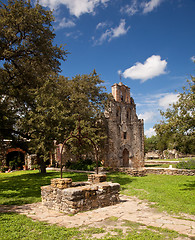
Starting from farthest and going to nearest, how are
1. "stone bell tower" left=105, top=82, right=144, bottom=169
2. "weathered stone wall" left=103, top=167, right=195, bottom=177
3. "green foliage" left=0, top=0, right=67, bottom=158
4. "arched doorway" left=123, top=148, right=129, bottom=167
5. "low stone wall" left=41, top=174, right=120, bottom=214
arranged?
"arched doorway" left=123, top=148, right=129, bottom=167 → "stone bell tower" left=105, top=82, right=144, bottom=169 → "weathered stone wall" left=103, top=167, right=195, bottom=177 → "green foliage" left=0, top=0, right=67, bottom=158 → "low stone wall" left=41, top=174, right=120, bottom=214

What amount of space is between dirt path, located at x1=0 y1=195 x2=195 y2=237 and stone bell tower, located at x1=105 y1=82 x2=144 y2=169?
715 inches

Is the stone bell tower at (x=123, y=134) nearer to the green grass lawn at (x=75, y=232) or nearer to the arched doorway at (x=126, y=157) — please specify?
the arched doorway at (x=126, y=157)

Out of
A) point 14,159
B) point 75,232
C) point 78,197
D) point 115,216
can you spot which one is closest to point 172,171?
point 115,216

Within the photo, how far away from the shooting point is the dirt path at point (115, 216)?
598 cm

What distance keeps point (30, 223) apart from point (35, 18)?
12569 mm

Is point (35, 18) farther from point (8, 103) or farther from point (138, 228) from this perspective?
point (138, 228)

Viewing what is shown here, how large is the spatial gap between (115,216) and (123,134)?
2160 cm

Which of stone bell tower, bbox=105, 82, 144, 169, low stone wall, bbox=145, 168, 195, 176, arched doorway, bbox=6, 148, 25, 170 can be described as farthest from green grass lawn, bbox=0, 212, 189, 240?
arched doorway, bbox=6, 148, 25, 170

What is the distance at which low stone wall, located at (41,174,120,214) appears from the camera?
7527 millimetres

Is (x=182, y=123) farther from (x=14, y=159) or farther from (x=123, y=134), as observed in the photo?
(x=14, y=159)

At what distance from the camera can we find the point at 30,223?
610 centimetres

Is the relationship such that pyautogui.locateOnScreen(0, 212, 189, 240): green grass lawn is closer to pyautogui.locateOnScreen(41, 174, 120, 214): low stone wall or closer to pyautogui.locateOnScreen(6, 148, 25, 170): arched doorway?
pyautogui.locateOnScreen(41, 174, 120, 214): low stone wall

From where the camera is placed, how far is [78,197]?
299 inches

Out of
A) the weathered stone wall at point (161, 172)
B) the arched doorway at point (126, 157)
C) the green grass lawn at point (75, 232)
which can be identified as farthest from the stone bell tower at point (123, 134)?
the green grass lawn at point (75, 232)
